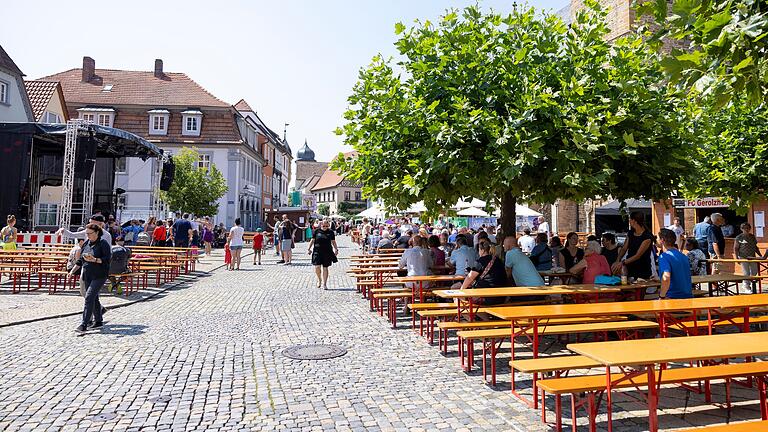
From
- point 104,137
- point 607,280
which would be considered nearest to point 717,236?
point 607,280

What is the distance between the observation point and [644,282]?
7.35 m

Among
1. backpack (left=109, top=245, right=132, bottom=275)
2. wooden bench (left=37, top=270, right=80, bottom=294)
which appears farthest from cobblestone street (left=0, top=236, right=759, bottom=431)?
wooden bench (left=37, top=270, right=80, bottom=294)

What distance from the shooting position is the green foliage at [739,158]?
13.1 meters

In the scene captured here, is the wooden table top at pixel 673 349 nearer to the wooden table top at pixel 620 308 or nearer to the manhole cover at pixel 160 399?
the wooden table top at pixel 620 308

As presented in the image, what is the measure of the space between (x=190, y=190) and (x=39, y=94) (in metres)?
10.6

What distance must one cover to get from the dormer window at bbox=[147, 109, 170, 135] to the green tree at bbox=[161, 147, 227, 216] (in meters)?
8.14

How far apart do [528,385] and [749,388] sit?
201 centimetres

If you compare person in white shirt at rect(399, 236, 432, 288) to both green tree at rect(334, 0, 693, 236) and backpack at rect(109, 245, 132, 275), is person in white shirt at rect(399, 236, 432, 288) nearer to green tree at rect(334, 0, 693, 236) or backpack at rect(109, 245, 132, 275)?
green tree at rect(334, 0, 693, 236)

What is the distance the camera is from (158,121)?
4041cm

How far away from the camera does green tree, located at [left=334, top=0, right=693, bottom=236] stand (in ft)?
22.2

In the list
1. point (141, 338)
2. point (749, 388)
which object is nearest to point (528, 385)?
point (749, 388)

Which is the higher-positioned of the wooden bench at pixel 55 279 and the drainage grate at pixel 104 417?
the wooden bench at pixel 55 279

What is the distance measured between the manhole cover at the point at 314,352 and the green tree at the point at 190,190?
26.9 m

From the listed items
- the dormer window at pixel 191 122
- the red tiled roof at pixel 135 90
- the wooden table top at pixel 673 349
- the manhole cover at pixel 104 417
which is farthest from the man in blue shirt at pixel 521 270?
the dormer window at pixel 191 122
